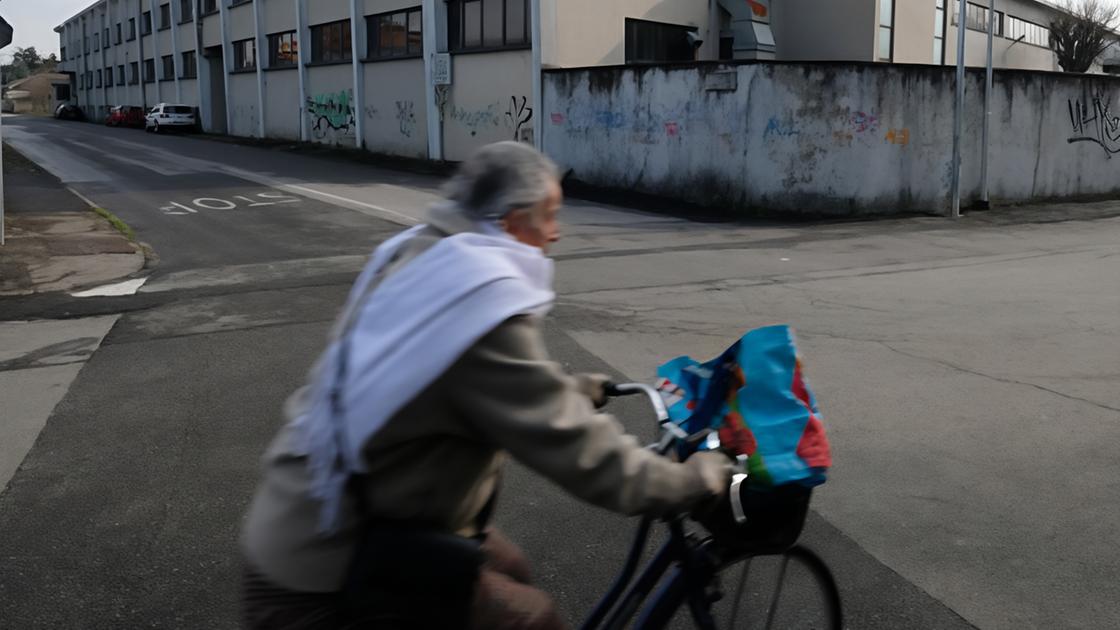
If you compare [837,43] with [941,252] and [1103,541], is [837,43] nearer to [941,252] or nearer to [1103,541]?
[941,252]

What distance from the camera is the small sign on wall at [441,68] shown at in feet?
92.2

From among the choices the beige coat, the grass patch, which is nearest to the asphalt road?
the grass patch

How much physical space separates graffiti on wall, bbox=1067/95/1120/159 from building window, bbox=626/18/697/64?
9503 mm

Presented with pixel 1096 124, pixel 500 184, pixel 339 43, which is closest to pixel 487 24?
pixel 339 43

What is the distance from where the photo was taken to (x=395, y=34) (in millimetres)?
31109

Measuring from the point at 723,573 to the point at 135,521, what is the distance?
314cm

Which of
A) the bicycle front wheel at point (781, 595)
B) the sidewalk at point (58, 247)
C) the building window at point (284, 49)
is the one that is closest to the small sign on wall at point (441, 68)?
the sidewalk at point (58, 247)

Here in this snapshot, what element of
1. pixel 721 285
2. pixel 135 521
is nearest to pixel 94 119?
pixel 721 285

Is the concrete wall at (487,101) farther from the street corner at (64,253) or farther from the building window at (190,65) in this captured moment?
the building window at (190,65)

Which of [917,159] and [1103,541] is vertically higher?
[917,159]

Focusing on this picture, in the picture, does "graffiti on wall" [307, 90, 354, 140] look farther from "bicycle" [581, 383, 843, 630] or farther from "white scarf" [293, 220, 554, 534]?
"white scarf" [293, 220, 554, 534]

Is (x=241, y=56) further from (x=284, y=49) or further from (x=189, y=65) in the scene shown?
(x=189, y=65)

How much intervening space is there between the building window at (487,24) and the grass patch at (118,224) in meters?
11.5

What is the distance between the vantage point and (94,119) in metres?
73.1
